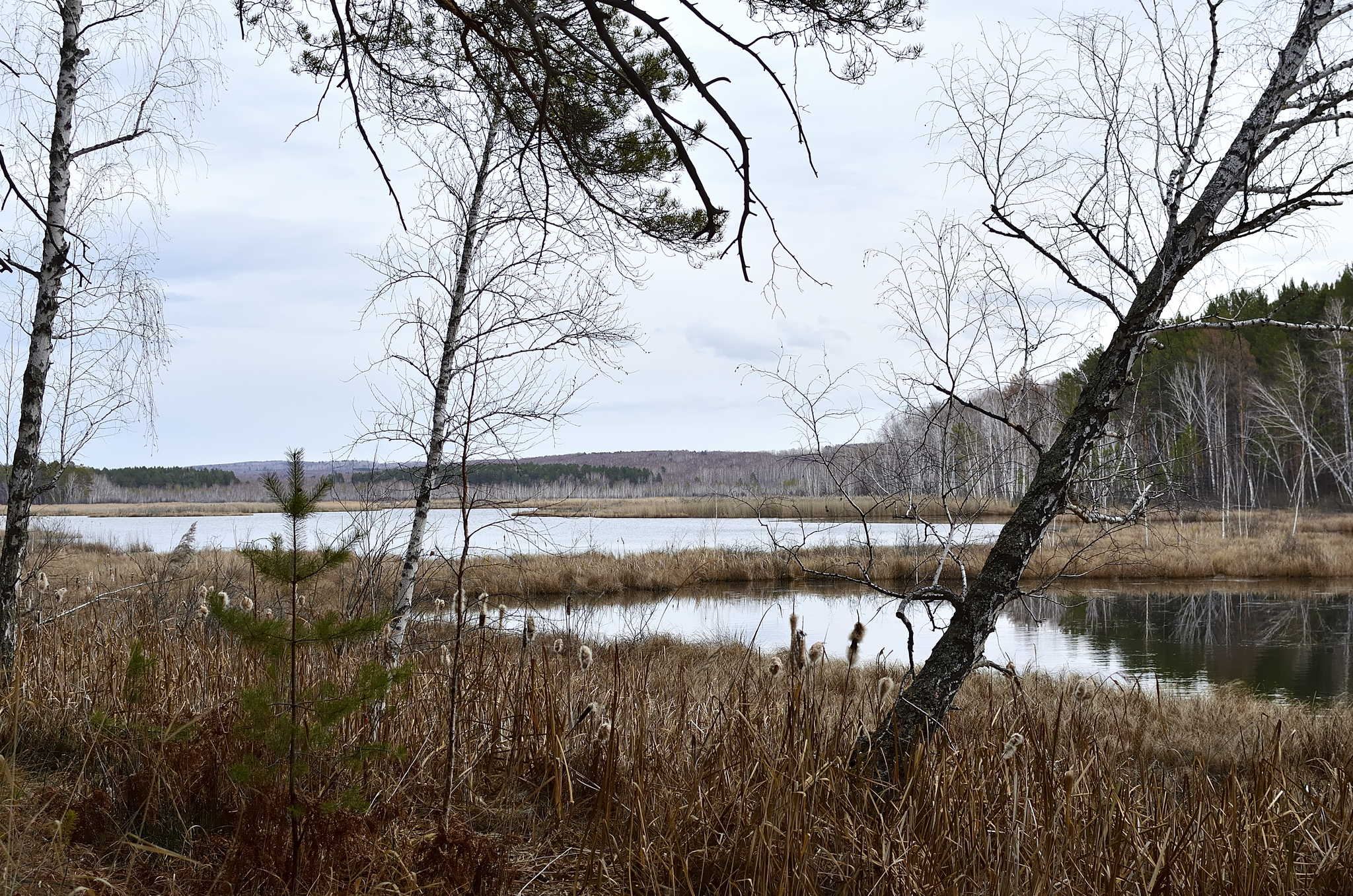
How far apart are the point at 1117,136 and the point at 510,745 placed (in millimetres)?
4440

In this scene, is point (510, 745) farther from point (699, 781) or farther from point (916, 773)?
point (916, 773)

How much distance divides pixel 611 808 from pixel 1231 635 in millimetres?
17204

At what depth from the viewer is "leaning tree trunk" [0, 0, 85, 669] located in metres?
5.25

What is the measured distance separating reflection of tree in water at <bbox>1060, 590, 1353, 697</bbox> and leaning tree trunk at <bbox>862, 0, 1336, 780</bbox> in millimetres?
Answer: 10872

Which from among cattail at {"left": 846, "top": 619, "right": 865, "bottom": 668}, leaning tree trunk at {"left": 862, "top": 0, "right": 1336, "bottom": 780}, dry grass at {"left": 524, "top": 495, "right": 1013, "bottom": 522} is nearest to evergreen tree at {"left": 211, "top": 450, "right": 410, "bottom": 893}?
cattail at {"left": 846, "top": 619, "right": 865, "bottom": 668}

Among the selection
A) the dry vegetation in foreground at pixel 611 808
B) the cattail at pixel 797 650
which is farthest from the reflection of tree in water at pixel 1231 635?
the cattail at pixel 797 650

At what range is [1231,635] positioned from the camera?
53.4 ft

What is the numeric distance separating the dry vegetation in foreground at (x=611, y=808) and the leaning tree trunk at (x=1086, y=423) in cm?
22

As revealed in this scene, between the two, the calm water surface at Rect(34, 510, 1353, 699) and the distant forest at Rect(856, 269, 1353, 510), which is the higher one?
the distant forest at Rect(856, 269, 1353, 510)

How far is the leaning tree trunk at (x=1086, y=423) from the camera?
369 centimetres

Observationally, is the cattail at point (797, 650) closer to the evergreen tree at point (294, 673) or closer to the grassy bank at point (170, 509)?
the evergreen tree at point (294, 673)

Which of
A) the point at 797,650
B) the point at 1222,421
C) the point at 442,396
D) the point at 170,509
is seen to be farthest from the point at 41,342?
the point at 170,509

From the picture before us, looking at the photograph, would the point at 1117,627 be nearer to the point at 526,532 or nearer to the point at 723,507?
the point at 526,532

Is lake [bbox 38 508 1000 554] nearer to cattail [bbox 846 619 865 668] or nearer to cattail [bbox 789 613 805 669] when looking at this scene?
cattail [bbox 789 613 805 669]
